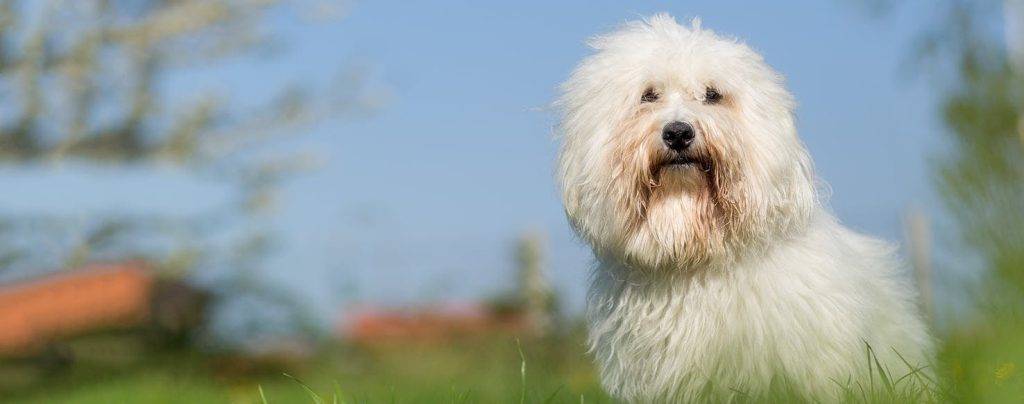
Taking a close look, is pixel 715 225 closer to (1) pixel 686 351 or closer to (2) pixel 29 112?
(1) pixel 686 351

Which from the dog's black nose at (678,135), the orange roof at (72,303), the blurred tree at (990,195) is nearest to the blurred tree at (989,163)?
the blurred tree at (990,195)

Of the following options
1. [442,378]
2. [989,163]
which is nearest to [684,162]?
[989,163]

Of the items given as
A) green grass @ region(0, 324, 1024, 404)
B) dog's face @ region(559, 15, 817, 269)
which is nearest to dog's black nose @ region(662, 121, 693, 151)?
dog's face @ region(559, 15, 817, 269)

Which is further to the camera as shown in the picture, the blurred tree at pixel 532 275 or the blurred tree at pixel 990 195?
the blurred tree at pixel 532 275

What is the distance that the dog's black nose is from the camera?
12.5ft

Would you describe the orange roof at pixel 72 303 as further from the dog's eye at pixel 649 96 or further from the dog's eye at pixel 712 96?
the dog's eye at pixel 712 96

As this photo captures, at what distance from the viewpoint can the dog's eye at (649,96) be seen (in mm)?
4078

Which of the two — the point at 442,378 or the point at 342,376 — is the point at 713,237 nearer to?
the point at 442,378

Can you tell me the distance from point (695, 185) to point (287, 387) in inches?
202

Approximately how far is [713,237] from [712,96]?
1.78 feet

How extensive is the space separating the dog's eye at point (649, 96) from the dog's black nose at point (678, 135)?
11.8 inches

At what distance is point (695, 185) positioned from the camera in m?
3.88

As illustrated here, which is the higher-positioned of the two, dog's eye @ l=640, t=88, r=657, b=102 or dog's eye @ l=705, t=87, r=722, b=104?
dog's eye @ l=705, t=87, r=722, b=104

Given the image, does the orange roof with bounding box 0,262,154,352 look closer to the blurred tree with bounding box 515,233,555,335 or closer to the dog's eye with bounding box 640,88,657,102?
the blurred tree with bounding box 515,233,555,335
